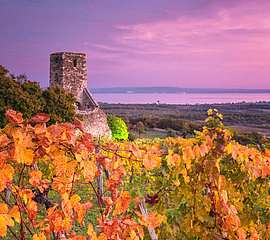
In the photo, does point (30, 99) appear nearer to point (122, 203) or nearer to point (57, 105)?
point (57, 105)

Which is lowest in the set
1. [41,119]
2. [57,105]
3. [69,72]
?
[57,105]

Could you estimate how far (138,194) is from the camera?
4566mm

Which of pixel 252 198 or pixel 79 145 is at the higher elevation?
pixel 79 145

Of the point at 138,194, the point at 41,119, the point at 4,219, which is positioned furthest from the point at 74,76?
Answer: the point at 4,219

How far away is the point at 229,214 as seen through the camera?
151 inches

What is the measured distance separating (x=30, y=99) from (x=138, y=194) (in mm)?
24137

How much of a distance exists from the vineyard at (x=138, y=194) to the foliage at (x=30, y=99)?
71.7ft

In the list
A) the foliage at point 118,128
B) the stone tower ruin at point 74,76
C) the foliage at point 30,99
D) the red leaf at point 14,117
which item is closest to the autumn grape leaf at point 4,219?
the red leaf at point 14,117

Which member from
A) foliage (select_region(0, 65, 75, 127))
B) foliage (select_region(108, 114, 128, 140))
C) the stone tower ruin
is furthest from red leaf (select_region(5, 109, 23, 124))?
foliage (select_region(108, 114, 128, 140))

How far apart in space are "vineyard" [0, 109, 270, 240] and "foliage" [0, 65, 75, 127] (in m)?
21.9

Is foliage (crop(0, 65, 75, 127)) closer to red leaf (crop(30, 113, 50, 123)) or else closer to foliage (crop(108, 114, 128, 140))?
foliage (crop(108, 114, 128, 140))

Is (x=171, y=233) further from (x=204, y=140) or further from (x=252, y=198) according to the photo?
(x=252, y=198)

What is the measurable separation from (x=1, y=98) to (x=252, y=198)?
23805 millimetres

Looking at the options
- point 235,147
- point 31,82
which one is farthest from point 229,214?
point 31,82
